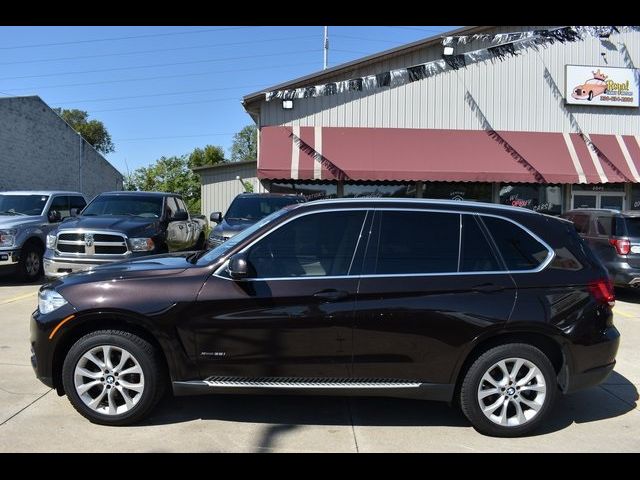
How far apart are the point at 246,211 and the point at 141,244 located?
2.51m

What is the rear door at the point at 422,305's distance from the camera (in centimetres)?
394

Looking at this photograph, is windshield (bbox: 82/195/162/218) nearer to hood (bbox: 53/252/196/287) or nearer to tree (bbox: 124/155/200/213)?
hood (bbox: 53/252/196/287)

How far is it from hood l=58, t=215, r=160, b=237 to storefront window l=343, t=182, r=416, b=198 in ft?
29.1

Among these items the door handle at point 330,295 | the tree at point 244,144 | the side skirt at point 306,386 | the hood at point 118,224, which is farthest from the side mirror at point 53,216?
the tree at point 244,144

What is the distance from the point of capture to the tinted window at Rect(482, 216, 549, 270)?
13.5 ft

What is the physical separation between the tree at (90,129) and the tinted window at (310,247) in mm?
62763

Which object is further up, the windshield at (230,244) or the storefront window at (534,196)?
the storefront window at (534,196)

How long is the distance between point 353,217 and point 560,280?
1.64 meters

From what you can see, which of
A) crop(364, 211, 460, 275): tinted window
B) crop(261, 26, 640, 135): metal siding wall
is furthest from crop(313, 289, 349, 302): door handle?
crop(261, 26, 640, 135): metal siding wall

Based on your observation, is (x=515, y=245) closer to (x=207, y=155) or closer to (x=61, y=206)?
(x=61, y=206)

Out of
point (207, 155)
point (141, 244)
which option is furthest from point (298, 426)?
point (207, 155)

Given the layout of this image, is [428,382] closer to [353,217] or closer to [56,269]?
[353,217]

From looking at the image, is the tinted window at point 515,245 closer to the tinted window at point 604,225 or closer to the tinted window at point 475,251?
the tinted window at point 475,251

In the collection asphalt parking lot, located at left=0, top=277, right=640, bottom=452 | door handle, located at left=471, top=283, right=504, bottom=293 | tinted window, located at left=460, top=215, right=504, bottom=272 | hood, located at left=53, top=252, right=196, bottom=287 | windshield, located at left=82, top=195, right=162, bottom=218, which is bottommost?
asphalt parking lot, located at left=0, top=277, right=640, bottom=452
